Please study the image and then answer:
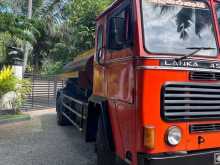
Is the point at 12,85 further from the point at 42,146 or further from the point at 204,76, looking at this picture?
the point at 204,76

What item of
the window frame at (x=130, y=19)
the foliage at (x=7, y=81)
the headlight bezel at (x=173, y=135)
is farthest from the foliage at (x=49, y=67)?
the headlight bezel at (x=173, y=135)

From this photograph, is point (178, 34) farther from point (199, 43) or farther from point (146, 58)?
point (146, 58)

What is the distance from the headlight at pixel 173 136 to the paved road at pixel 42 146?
2.89m

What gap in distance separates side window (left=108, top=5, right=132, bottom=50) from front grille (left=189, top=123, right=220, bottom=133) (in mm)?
1352

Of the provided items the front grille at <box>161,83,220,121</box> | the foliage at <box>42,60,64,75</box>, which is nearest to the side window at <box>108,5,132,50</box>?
the front grille at <box>161,83,220,121</box>

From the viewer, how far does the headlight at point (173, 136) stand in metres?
4.24

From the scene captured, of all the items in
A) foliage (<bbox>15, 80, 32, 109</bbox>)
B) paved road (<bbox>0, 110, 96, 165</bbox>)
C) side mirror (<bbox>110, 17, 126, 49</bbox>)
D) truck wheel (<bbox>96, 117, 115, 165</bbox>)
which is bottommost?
paved road (<bbox>0, 110, 96, 165</bbox>)

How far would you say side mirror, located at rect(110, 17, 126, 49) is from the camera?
4.71 metres

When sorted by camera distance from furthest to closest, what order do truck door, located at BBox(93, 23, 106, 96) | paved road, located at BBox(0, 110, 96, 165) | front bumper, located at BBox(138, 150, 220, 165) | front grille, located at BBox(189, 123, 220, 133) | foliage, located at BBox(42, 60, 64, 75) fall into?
foliage, located at BBox(42, 60, 64, 75) → paved road, located at BBox(0, 110, 96, 165) → truck door, located at BBox(93, 23, 106, 96) → front grille, located at BBox(189, 123, 220, 133) → front bumper, located at BBox(138, 150, 220, 165)

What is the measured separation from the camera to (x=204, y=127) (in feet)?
14.7

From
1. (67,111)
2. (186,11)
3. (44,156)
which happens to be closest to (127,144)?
(186,11)

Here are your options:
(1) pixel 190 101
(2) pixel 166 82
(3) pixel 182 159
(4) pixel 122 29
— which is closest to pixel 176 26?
(4) pixel 122 29

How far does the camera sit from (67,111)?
9.58 m

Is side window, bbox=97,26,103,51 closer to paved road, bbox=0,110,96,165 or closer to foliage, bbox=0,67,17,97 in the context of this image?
paved road, bbox=0,110,96,165
